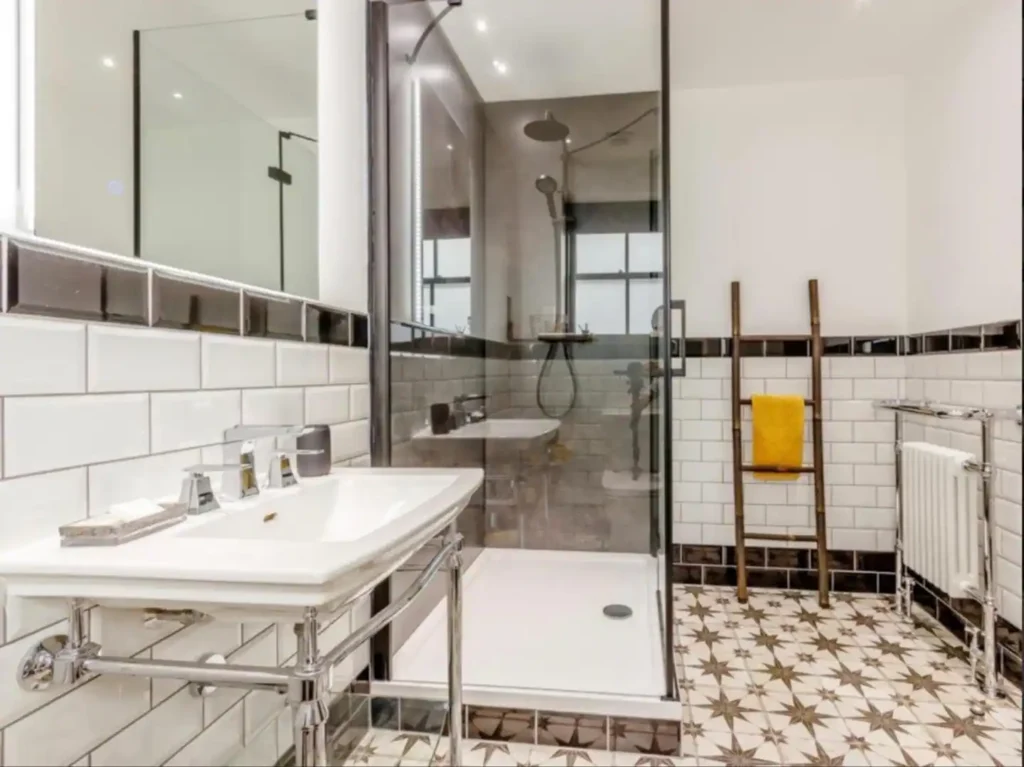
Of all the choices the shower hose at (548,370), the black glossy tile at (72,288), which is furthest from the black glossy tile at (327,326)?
the shower hose at (548,370)

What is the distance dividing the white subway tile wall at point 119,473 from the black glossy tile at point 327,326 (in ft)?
0.48

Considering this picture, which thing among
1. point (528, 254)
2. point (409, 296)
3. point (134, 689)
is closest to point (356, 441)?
point (409, 296)

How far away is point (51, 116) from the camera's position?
0.85m

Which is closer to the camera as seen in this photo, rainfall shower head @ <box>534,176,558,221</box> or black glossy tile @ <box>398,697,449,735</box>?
black glossy tile @ <box>398,697,449,735</box>

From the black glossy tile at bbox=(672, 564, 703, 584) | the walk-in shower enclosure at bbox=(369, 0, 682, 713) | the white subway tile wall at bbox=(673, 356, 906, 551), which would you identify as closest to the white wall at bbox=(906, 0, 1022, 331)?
the white subway tile wall at bbox=(673, 356, 906, 551)

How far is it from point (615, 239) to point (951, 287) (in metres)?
1.29

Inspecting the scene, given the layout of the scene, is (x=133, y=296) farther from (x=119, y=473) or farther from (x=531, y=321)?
(x=531, y=321)

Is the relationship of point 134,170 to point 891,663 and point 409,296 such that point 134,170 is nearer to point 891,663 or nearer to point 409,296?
point 409,296

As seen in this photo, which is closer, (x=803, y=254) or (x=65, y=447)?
(x=65, y=447)

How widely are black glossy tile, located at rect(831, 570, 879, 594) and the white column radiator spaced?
0.33 m

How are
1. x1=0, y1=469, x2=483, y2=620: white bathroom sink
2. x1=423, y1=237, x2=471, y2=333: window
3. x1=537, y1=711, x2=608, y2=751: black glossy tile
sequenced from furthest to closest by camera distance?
x1=423, y1=237, x2=471, y2=333: window → x1=537, y1=711, x2=608, y2=751: black glossy tile → x1=0, y1=469, x2=483, y2=620: white bathroom sink

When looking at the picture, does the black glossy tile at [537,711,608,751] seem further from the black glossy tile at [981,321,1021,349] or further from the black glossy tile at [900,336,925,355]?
the black glossy tile at [900,336,925,355]

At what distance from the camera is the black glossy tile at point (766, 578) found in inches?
105

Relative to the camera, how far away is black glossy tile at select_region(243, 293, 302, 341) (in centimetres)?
118
